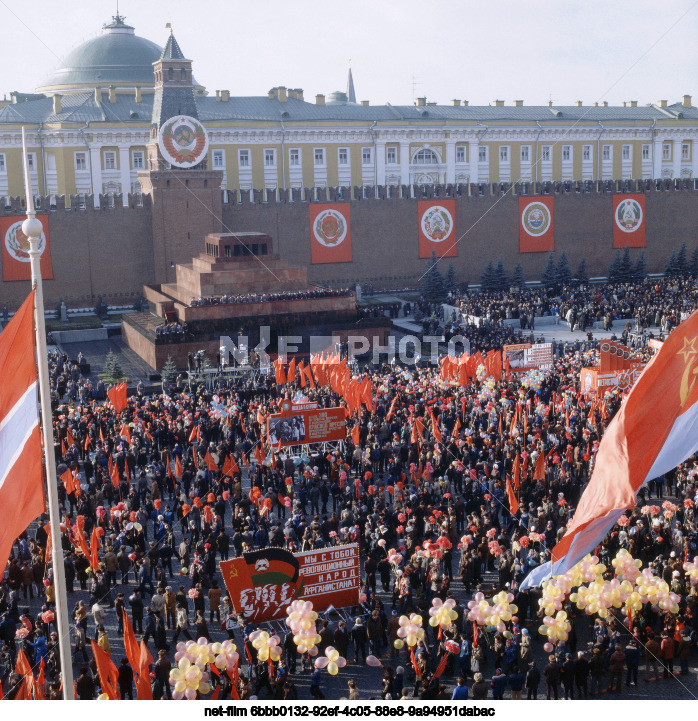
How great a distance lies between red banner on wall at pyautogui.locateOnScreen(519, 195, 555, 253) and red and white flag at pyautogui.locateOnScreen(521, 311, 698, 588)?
137 ft

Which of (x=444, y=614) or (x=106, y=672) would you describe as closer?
(x=106, y=672)

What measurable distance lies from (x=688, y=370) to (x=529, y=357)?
17072 mm

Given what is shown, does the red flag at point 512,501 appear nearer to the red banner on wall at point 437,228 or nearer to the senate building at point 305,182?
the senate building at point 305,182

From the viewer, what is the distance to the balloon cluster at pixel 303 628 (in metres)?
11.1

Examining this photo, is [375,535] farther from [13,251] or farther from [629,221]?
[629,221]

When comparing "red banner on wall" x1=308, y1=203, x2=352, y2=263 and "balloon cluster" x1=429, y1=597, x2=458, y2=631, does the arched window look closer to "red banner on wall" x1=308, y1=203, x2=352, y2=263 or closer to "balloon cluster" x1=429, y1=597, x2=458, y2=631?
"red banner on wall" x1=308, y1=203, x2=352, y2=263

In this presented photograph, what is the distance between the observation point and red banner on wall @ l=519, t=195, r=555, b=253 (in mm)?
49938

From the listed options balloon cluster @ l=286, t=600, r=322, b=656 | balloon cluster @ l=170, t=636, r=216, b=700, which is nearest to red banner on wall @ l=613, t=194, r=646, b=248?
balloon cluster @ l=286, t=600, r=322, b=656

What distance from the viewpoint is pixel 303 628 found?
36.6 ft

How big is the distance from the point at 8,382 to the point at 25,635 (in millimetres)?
5810

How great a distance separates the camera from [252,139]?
57.7 meters

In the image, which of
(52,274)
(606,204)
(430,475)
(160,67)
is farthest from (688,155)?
(430,475)

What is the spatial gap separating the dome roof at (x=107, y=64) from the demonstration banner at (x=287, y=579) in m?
50.4

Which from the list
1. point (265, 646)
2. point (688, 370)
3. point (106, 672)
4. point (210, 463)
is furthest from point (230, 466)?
point (688, 370)
